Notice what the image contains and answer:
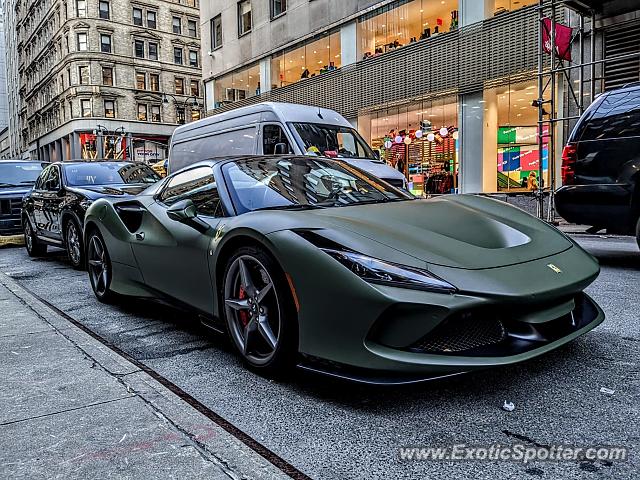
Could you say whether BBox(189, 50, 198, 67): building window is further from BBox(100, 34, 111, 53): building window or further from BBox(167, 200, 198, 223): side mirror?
BBox(167, 200, 198, 223): side mirror

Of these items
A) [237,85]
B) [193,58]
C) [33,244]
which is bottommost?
[33,244]

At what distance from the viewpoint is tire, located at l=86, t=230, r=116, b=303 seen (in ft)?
16.1

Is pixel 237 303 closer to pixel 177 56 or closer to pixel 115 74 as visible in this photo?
pixel 115 74

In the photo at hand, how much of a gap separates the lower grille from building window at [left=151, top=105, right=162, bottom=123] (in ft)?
181

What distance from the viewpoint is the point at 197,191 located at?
386 centimetres

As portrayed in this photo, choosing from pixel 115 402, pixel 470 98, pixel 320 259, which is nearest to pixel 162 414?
pixel 115 402

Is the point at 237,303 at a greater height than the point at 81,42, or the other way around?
the point at 81,42

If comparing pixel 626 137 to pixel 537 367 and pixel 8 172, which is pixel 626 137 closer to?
pixel 537 367

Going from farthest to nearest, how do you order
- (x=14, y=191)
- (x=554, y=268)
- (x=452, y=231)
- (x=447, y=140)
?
(x=447, y=140) → (x=14, y=191) → (x=452, y=231) → (x=554, y=268)

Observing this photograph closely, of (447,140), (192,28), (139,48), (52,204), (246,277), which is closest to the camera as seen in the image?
(246,277)

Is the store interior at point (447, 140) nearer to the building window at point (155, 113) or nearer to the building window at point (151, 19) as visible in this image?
the building window at point (155, 113)

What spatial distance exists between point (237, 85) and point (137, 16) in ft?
111

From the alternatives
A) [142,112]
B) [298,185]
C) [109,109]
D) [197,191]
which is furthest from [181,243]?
[142,112]

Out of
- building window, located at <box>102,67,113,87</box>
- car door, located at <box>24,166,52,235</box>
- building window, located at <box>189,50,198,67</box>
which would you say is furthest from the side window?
building window, located at <box>189,50,198,67</box>
